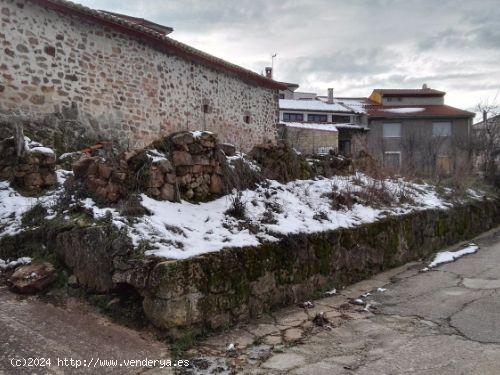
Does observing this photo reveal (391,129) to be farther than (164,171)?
Yes

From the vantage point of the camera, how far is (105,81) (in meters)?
10.5

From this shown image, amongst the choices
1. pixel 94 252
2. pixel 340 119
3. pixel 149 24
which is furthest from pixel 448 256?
pixel 340 119

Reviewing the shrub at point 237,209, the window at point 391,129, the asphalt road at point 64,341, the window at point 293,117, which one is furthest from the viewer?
the window at point 391,129

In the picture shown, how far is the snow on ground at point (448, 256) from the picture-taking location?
26.5 feet

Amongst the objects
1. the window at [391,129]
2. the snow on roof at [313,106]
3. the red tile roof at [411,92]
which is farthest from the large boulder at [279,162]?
the red tile roof at [411,92]

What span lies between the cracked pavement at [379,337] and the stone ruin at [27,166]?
3.57 meters

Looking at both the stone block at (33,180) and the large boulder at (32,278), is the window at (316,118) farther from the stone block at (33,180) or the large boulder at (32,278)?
the large boulder at (32,278)

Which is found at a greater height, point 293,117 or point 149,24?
point 149,24

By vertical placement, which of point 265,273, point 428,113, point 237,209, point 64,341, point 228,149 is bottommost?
point 64,341

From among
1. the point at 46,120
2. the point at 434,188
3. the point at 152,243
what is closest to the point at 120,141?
the point at 46,120

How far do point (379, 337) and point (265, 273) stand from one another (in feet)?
4.69

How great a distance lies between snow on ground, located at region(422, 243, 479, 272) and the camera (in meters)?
8.07

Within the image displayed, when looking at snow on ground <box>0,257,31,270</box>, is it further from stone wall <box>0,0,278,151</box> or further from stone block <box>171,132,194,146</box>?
stone wall <box>0,0,278,151</box>

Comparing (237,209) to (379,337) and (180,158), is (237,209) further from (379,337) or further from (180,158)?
(379,337)
